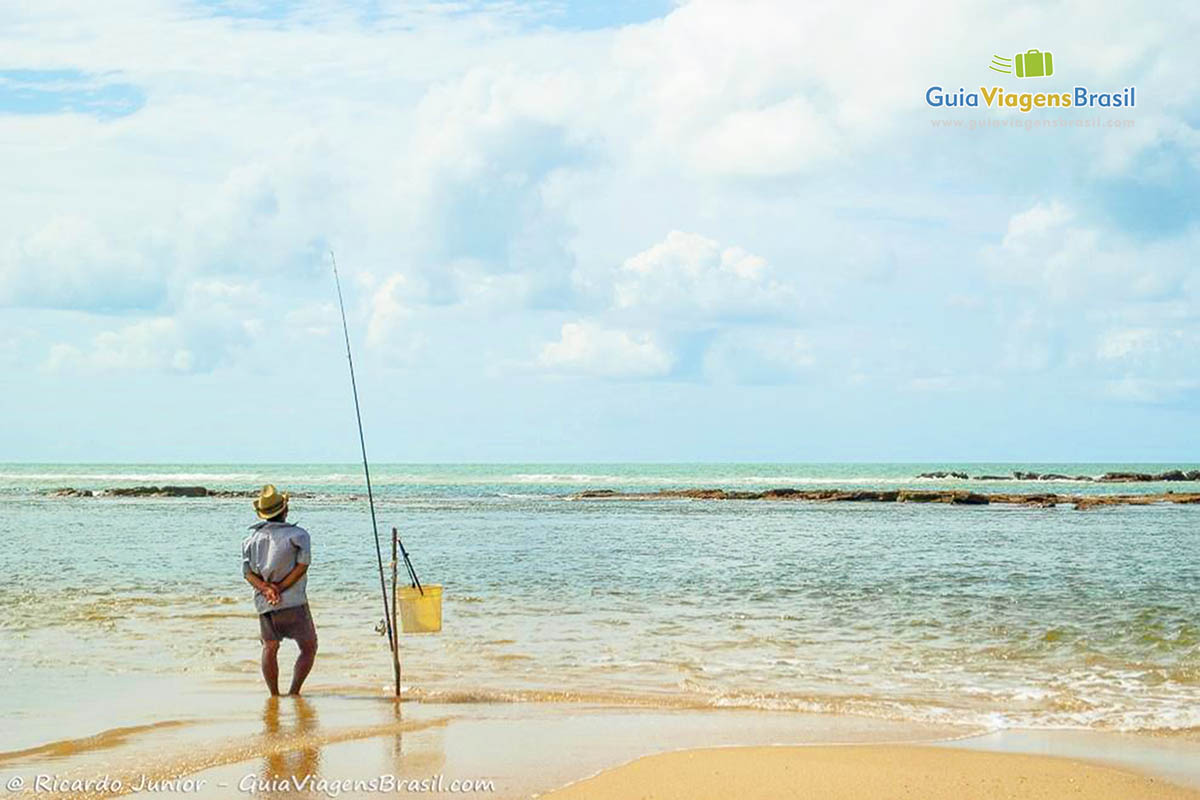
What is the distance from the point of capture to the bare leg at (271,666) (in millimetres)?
8867

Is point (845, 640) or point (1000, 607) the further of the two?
point (1000, 607)

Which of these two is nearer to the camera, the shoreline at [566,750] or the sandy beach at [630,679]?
the shoreline at [566,750]

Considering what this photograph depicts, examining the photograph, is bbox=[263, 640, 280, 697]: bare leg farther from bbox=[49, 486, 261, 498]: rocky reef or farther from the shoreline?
bbox=[49, 486, 261, 498]: rocky reef

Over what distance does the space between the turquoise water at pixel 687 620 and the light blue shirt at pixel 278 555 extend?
983 millimetres

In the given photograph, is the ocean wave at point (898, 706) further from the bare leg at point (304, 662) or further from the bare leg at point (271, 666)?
the bare leg at point (271, 666)

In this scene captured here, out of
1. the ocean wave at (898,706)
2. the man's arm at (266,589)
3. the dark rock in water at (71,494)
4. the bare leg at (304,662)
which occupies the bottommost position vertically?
the ocean wave at (898,706)

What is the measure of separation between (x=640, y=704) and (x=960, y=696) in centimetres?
256

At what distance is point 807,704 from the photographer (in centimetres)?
888

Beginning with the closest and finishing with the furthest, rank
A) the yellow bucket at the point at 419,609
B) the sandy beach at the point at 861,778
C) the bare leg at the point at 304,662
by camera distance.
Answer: the sandy beach at the point at 861,778
the yellow bucket at the point at 419,609
the bare leg at the point at 304,662

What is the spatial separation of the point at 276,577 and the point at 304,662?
71cm

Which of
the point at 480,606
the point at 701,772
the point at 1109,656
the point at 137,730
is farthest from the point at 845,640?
the point at 137,730

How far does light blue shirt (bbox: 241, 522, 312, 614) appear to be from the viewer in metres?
8.80

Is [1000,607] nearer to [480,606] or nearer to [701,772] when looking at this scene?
[480,606]

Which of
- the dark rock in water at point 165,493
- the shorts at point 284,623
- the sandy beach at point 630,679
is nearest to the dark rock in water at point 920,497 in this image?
the sandy beach at point 630,679
